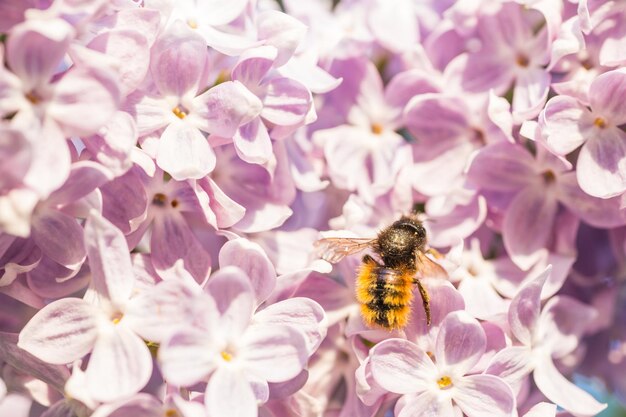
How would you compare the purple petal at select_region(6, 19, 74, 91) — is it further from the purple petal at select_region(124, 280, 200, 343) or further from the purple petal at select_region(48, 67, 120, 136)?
the purple petal at select_region(124, 280, 200, 343)

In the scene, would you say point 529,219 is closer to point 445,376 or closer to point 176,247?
point 445,376

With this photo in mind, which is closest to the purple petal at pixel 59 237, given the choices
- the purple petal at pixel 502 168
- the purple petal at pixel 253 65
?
the purple petal at pixel 253 65

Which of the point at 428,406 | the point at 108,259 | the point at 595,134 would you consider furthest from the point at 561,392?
the point at 108,259

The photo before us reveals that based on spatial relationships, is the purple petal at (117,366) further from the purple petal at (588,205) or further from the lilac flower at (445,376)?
the purple petal at (588,205)

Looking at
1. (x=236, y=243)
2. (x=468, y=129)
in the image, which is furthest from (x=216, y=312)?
(x=468, y=129)

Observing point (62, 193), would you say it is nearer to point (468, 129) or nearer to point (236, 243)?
point (236, 243)
